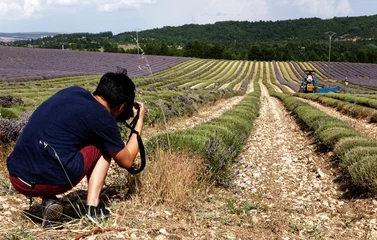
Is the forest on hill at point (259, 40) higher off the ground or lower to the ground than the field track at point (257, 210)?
higher

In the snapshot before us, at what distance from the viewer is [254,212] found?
4.49 meters

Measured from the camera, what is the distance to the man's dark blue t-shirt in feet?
10.2

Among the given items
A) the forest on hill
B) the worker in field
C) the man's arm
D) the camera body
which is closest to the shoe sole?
the worker in field

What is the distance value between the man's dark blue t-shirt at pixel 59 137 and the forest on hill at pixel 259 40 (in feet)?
301

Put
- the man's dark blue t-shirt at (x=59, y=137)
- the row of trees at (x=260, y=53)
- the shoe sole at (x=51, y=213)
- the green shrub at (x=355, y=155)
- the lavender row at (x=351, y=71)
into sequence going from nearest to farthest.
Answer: the man's dark blue t-shirt at (x=59, y=137) → the shoe sole at (x=51, y=213) → the green shrub at (x=355, y=155) → the lavender row at (x=351, y=71) → the row of trees at (x=260, y=53)

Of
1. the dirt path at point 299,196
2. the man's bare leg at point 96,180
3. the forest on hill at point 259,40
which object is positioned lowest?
the dirt path at point 299,196

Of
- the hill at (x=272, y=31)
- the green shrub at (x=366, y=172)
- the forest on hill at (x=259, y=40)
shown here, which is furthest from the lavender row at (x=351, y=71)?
the hill at (x=272, y=31)

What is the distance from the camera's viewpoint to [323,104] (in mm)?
21906

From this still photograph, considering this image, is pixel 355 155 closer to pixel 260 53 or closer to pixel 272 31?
pixel 260 53

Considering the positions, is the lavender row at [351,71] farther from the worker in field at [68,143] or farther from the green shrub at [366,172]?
the worker in field at [68,143]

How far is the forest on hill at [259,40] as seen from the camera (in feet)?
333

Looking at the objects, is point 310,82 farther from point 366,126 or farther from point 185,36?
point 185,36

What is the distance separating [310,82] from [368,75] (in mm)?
30718

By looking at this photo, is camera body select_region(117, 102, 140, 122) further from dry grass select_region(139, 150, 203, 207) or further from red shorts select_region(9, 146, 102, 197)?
dry grass select_region(139, 150, 203, 207)
